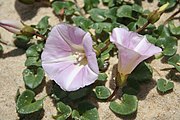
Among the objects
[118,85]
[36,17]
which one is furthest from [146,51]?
[36,17]

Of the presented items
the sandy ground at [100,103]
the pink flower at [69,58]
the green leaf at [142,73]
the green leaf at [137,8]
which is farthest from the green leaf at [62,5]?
the green leaf at [142,73]

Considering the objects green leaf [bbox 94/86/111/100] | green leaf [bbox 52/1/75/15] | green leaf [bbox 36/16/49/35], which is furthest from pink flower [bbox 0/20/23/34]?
green leaf [bbox 94/86/111/100]

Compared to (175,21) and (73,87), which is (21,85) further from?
(175,21)

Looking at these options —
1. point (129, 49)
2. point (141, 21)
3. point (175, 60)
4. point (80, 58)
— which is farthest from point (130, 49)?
point (141, 21)

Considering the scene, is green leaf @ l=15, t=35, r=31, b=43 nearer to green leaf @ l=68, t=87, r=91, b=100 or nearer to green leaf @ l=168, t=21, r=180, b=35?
green leaf @ l=68, t=87, r=91, b=100

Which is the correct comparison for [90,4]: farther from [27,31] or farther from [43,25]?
[27,31]

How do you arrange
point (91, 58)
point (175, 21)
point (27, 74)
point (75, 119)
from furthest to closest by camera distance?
1. point (175, 21)
2. point (27, 74)
3. point (75, 119)
4. point (91, 58)
